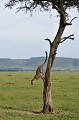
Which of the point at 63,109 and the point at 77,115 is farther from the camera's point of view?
the point at 63,109

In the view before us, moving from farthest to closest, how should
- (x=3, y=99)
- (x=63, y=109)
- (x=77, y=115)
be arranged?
(x=3, y=99) < (x=63, y=109) < (x=77, y=115)

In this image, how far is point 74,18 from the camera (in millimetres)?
20016

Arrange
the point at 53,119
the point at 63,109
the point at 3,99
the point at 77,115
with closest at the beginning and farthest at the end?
1. the point at 53,119
2. the point at 77,115
3. the point at 63,109
4. the point at 3,99

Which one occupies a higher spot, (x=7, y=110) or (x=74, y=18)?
(x=74, y=18)

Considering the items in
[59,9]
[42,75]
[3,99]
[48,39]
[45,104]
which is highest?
[59,9]

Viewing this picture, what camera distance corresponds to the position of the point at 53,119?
1786 centimetres

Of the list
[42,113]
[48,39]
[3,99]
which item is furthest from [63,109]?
[3,99]

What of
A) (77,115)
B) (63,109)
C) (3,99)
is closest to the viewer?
(77,115)

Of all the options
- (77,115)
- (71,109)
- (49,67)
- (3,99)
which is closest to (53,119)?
(77,115)

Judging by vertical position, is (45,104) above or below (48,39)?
below

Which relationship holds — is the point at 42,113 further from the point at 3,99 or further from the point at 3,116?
the point at 3,99

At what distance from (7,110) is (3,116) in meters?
2.11

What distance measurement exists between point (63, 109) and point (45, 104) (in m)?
2.38

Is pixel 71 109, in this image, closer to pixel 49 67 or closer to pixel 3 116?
pixel 49 67
